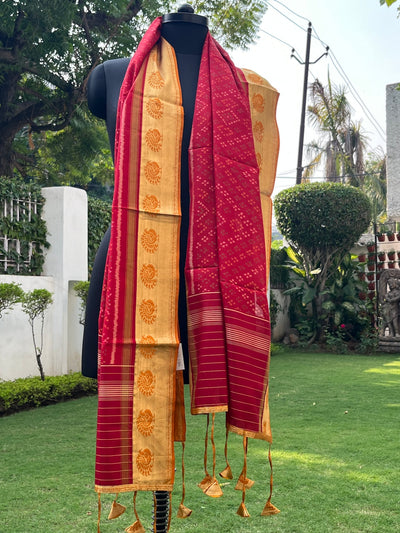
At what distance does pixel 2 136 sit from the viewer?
8469 millimetres

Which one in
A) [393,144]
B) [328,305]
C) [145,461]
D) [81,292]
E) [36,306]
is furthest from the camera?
[393,144]

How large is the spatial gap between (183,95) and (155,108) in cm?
13

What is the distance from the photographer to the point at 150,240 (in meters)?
1.52

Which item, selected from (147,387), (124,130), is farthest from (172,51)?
(147,387)

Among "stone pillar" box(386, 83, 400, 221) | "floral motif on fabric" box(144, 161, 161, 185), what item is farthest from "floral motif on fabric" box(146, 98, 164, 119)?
"stone pillar" box(386, 83, 400, 221)

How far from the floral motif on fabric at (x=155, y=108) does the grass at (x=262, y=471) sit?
1634 mm

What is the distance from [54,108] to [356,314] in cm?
557

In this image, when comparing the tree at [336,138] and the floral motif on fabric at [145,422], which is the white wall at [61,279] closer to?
the floral motif on fabric at [145,422]

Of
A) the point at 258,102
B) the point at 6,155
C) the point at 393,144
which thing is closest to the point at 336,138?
the point at 393,144

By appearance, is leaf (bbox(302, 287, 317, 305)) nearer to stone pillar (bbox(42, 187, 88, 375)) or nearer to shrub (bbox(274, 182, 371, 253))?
shrub (bbox(274, 182, 371, 253))

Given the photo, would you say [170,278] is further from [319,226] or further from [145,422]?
[319,226]

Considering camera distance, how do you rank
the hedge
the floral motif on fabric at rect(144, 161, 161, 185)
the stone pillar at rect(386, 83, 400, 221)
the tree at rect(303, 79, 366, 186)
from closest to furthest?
the floral motif on fabric at rect(144, 161, 161, 185) → the hedge → the stone pillar at rect(386, 83, 400, 221) → the tree at rect(303, 79, 366, 186)

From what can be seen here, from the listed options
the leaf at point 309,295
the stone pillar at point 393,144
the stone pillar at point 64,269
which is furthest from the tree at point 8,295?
the stone pillar at point 393,144

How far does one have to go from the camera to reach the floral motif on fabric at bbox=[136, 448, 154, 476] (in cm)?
144
